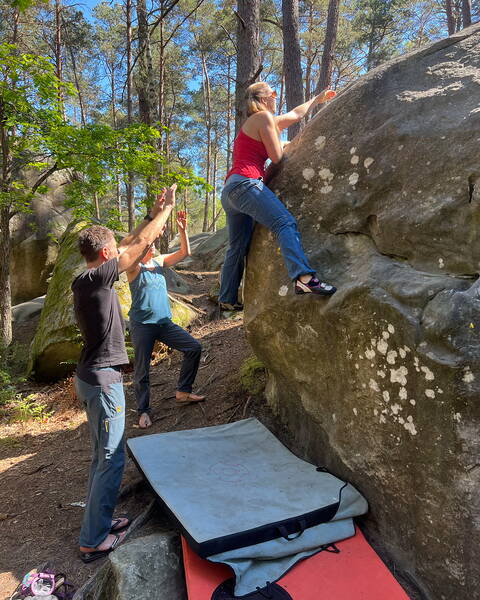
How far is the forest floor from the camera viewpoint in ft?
11.0

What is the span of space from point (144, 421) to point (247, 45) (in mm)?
7029

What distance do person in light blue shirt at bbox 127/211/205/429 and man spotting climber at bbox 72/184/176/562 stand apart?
1.28m

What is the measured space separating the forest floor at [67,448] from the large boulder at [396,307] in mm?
1261

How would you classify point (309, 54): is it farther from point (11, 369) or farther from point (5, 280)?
Result: point (11, 369)

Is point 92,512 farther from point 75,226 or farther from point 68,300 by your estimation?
point 75,226

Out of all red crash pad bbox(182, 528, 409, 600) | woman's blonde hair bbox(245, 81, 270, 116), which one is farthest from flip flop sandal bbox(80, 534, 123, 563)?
woman's blonde hair bbox(245, 81, 270, 116)

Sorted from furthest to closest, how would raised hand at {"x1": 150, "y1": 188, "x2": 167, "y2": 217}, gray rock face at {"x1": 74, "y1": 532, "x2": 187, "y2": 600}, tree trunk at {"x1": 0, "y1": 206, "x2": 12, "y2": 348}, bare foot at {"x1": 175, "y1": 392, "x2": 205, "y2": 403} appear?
tree trunk at {"x1": 0, "y1": 206, "x2": 12, "y2": 348}
bare foot at {"x1": 175, "y1": 392, "x2": 205, "y2": 403}
raised hand at {"x1": 150, "y1": 188, "x2": 167, "y2": 217}
gray rock face at {"x1": 74, "y1": 532, "x2": 187, "y2": 600}

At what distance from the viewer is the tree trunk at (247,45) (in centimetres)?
786

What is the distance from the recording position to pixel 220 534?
2.52 metres

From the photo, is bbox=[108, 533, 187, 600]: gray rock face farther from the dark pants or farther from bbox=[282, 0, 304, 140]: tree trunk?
bbox=[282, 0, 304, 140]: tree trunk

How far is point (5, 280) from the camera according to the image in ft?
29.9

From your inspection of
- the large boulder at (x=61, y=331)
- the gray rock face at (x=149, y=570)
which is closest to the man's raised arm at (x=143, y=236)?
the gray rock face at (x=149, y=570)

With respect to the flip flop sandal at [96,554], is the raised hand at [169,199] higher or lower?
higher

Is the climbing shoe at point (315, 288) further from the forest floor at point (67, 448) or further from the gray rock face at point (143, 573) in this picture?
the gray rock face at point (143, 573)
